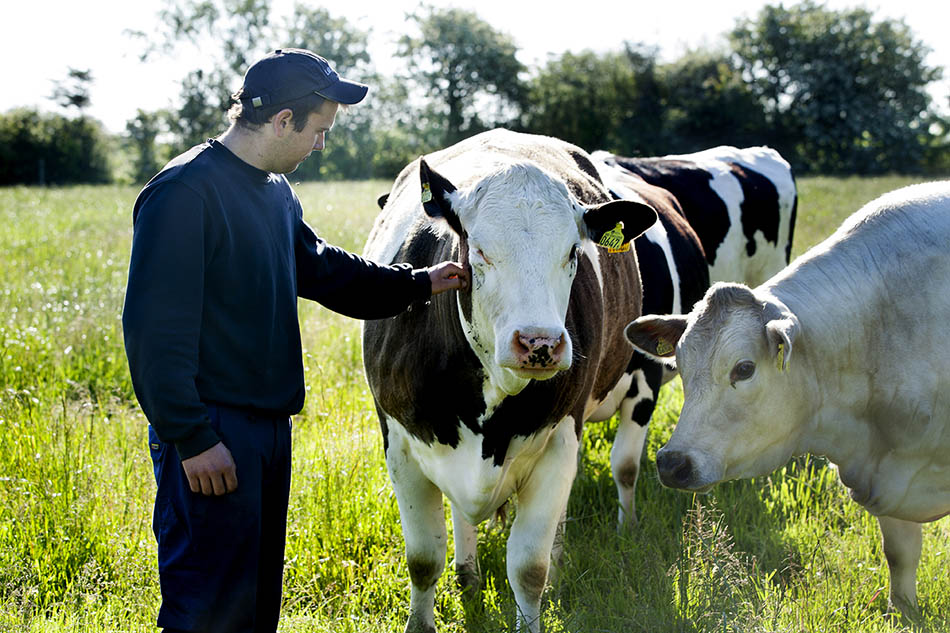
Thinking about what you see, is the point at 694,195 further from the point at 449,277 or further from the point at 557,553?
the point at 449,277

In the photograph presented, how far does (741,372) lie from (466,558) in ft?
5.83

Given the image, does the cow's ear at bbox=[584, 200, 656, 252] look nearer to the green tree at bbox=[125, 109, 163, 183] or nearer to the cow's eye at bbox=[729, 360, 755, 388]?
the cow's eye at bbox=[729, 360, 755, 388]

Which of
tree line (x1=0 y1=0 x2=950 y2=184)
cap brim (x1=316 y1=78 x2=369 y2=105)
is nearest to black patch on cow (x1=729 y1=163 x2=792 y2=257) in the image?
cap brim (x1=316 y1=78 x2=369 y2=105)

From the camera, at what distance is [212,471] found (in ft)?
8.65

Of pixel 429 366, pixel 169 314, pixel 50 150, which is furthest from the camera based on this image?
pixel 50 150

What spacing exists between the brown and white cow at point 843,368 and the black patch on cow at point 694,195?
321 centimetres

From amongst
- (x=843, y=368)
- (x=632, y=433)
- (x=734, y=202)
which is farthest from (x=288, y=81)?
(x=734, y=202)

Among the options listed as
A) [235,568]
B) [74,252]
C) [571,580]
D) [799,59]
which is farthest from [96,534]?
[799,59]

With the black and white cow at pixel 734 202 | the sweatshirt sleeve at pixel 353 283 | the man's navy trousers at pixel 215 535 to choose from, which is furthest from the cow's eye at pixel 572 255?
the black and white cow at pixel 734 202

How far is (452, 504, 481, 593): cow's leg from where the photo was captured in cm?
437

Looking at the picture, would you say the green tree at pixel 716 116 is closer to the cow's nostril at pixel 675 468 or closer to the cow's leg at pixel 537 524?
the cow's leg at pixel 537 524

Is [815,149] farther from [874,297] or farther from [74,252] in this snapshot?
[874,297]

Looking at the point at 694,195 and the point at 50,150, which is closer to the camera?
the point at 694,195

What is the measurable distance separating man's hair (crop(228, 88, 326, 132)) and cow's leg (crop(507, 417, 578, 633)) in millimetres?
1759
